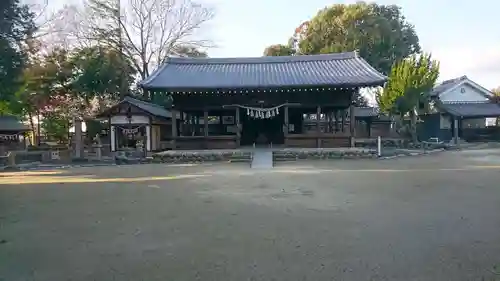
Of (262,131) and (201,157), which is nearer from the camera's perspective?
(201,157)

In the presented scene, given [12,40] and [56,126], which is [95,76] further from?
[12,40]

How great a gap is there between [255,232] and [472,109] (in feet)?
102

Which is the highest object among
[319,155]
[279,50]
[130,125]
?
[279,50]

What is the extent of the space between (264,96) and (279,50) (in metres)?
19.3

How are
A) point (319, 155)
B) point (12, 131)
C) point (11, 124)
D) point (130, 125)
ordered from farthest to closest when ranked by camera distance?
1. point (11, 124)
2. point (12, 131)
3. point (130, 125)
4. point (319, 155)

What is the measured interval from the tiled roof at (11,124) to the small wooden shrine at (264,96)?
1489 cm

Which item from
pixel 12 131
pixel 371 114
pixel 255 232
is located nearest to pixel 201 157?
pixel 255 232

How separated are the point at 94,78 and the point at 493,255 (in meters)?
26.0

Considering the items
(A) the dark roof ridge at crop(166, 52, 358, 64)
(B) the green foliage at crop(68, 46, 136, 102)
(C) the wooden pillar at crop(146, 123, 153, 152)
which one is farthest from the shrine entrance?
(B) the green foliage at crop(68, 46, 136, 102)

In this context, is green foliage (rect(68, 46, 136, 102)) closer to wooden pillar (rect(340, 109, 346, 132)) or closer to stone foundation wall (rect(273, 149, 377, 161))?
stone foundation wall (rect(273, 149, 377, 161))

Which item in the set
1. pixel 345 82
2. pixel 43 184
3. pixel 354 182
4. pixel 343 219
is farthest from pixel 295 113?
pixel 343 219

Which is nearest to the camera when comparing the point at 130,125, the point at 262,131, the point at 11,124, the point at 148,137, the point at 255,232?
the point at 255,232

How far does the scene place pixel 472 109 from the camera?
3127 cm

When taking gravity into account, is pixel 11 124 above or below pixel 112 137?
above
